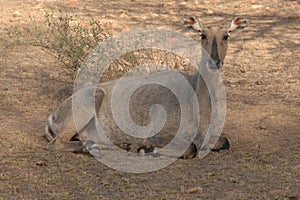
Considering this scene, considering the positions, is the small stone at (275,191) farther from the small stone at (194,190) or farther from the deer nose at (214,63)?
the deer nose at (214,63)

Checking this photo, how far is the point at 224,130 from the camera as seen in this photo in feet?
25.2

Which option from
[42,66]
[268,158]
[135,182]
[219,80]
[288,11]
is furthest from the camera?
[288,11]

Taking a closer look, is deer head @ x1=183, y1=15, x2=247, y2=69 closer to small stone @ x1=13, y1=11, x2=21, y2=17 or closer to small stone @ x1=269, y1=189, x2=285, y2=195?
small stone @ x1=269, y1=189, x2=285, y2=195

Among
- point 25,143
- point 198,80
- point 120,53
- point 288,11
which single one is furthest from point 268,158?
point 288,11

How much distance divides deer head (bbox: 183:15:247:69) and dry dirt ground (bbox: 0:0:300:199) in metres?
1.02

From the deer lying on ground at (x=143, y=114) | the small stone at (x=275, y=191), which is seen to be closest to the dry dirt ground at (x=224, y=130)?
the small stone at (x=275, y=191)

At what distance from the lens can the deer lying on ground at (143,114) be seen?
6.92 m

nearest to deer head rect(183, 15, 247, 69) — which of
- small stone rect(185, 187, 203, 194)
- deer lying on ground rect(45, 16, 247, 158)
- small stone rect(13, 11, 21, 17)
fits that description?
deer lying on ground rect(45, 16, 247, 158)

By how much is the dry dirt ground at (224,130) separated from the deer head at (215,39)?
3.35ft

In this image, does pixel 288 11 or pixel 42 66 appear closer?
pixel 42 66

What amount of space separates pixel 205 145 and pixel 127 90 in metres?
1.18

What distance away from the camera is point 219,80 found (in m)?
7.08

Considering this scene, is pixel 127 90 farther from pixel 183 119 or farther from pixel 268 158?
pixel 268 158

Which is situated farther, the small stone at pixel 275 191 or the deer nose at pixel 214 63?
the deer nose at pixel 214 63
